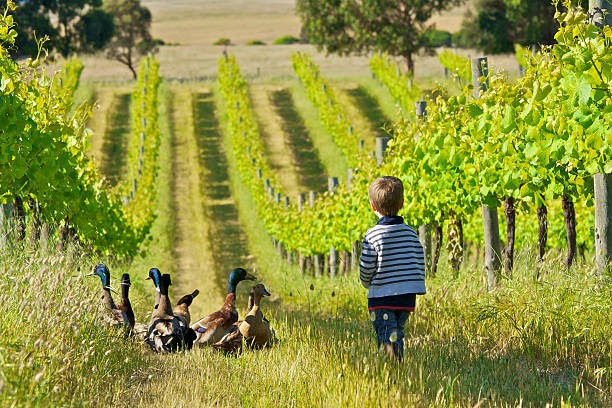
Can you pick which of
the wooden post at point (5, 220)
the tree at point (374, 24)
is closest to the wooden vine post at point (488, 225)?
the wooden post at point (5, 220)

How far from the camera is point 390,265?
6543 millimetres

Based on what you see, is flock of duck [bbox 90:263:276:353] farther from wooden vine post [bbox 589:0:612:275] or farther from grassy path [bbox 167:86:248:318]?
grassy path [bbox 167:86:248:318]

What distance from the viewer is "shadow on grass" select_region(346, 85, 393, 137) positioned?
39072 millimetres

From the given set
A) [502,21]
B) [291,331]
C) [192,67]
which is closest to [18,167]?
[291,331]

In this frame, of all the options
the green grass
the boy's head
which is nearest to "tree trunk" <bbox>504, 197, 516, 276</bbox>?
the boy's head

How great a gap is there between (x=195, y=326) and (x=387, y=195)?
8.56 feet

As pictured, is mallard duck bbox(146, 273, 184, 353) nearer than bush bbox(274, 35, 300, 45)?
Yes

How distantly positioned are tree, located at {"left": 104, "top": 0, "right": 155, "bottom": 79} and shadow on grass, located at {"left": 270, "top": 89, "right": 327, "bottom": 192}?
1837cm

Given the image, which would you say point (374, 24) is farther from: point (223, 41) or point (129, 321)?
point (223, 41)

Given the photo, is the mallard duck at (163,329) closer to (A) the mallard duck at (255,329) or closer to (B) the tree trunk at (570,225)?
(A) the mallard duck at (255,329)

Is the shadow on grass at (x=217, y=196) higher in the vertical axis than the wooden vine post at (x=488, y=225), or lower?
lower

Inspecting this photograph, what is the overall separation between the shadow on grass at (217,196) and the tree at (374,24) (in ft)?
32.2

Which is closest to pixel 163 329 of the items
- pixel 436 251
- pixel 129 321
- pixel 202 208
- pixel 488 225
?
pixel 129 321

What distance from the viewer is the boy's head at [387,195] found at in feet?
21.5
